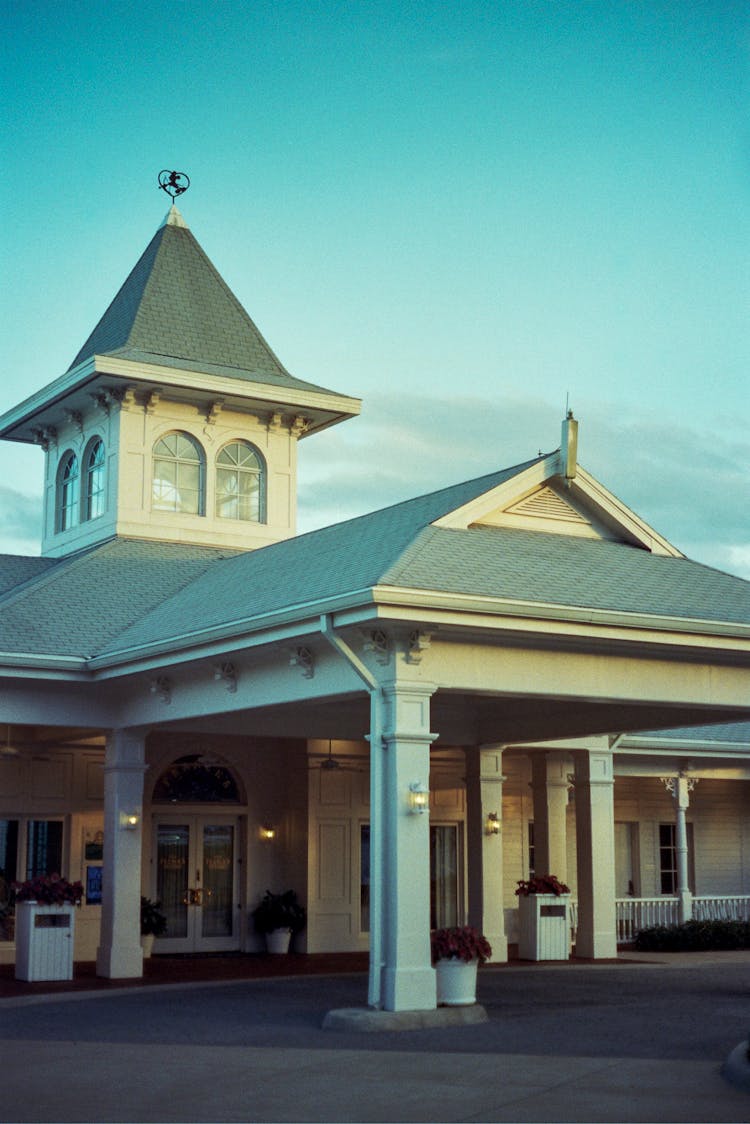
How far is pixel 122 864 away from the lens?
20.1 meters

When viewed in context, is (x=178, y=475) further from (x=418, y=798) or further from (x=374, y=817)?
(x=418, y=798)

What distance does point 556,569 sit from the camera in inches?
666

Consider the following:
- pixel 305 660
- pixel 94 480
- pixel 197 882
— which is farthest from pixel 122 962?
pixel 94 480

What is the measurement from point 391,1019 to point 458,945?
1.42 metres

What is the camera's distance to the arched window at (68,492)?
27.3m

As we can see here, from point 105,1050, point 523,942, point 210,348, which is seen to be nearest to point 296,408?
point 210,348

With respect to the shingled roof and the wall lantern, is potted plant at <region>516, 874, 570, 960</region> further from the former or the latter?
the shingled roof

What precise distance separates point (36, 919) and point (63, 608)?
14.2 ft

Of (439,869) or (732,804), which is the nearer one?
(439,869)

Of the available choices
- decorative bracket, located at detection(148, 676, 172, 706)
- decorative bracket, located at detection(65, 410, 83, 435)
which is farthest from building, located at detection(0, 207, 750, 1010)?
decorative bracket, located at detection(148, 676, 172, 706)

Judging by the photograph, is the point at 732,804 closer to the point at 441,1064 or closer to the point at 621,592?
the point at 621,592

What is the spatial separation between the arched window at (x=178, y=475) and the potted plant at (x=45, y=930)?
8037 mm

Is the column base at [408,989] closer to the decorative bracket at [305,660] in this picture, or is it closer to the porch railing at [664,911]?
the decorative bracket at [305,660]

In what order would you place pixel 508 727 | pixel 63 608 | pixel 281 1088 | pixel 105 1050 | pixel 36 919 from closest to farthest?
1. pixel 281 1088
2. pixel 105 1050
3. pixel 36 919
4. pixel 63 608
5. pixel 508 727
